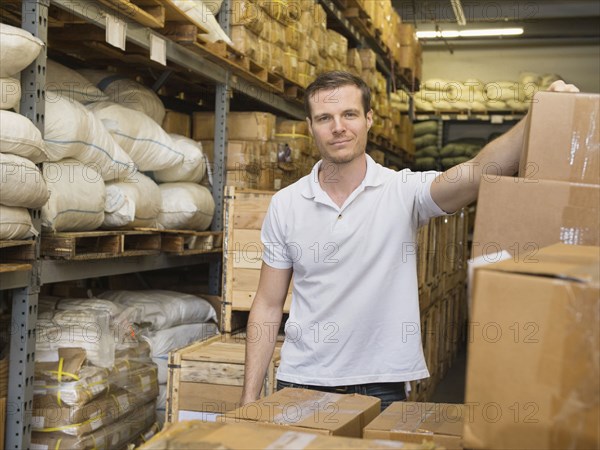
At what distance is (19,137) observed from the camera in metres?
3.30

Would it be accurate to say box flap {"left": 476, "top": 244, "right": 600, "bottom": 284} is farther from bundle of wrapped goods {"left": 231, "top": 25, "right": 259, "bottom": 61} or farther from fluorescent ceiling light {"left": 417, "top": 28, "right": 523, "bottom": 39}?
fluorescent ceiling light {"left": 417, "top": 28, "right": 523, "bottom": 39}

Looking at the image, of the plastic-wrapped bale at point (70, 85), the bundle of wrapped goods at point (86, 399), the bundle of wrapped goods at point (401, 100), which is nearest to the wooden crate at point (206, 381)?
the bundle of wrapped goods at point (86, 399)

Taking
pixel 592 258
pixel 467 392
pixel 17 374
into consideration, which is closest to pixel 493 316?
pixel 467 392

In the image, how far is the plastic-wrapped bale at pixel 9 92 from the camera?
3.30 meters

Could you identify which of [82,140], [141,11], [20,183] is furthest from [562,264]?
[141,11]

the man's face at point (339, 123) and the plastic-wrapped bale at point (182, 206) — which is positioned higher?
the man's face at point (339, 123)

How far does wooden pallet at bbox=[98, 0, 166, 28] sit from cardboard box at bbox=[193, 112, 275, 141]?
1.55 m

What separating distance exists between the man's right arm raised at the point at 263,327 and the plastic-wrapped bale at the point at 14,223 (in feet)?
3.80

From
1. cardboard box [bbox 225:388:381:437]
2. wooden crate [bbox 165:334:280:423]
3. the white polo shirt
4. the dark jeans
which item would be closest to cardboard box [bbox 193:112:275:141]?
wooden crate [bbox 165:334:280:423]

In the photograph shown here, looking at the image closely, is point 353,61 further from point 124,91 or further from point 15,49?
point 15,49

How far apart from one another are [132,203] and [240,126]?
168 cm

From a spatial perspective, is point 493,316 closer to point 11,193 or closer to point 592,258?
point 592,258

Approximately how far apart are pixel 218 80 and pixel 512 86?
9.28 m

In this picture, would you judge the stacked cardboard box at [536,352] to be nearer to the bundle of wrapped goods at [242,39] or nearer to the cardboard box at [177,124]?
the bundle of wrapped goods at [242,39]
